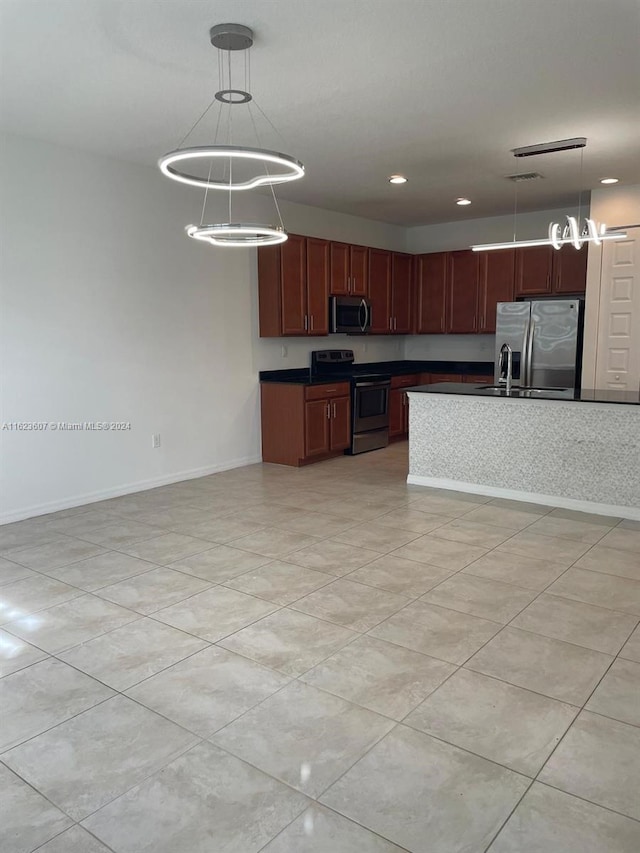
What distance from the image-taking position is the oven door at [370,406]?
716 centimetres

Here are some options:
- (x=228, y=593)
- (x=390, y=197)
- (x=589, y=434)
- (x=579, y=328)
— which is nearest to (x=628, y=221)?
(x=579, y=328)

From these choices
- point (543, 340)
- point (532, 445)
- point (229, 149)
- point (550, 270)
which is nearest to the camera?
point (229, 149)

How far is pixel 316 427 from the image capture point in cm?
666

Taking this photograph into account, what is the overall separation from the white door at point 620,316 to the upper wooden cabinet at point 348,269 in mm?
2646

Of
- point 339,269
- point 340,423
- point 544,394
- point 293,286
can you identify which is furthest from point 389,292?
point 544,394

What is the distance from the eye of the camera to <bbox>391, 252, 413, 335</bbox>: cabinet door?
821 cm

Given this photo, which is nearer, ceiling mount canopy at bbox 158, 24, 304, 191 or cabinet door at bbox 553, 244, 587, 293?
ceiling mount canopy at bbox 158, 24, 304, 191

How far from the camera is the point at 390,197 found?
670 cm

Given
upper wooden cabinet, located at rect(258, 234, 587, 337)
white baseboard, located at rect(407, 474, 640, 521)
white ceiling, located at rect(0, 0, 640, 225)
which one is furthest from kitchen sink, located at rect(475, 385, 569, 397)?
upper wooden cabinet, located at rect(258, 234, 587, 337)

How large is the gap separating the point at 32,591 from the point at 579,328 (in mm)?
5813

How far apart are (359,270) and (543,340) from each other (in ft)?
7.45

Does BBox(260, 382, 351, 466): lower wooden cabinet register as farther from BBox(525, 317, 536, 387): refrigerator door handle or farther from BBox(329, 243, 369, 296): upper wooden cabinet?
BBox(525, 317, 536, 387): refrigerator door handle

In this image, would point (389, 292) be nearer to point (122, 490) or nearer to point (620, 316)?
point (620, 316)

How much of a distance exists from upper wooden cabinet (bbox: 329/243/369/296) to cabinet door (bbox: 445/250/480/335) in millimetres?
1261
